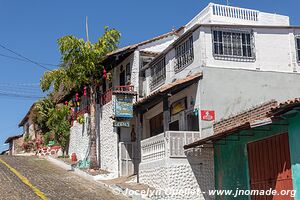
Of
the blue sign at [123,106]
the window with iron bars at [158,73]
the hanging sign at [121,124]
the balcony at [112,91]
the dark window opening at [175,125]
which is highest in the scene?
the window with iron bars at [158,73]

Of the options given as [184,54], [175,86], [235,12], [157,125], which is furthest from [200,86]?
[235,12]

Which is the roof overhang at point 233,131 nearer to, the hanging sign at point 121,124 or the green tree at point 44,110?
the hanging sign at point 121,124

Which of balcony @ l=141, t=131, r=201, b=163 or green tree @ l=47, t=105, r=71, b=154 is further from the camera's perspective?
green tree @ l=47, t=105, r=71, b=154

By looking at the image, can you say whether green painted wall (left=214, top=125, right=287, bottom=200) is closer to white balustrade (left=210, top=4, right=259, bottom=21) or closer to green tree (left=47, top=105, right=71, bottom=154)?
white balustrade (left=210, top=4, right=259, bottom=21)

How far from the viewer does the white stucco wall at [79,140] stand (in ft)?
90.6

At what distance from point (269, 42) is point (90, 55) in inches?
352

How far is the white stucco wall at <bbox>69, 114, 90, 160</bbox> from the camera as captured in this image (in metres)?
27.6

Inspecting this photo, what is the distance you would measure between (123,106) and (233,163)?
691 cm

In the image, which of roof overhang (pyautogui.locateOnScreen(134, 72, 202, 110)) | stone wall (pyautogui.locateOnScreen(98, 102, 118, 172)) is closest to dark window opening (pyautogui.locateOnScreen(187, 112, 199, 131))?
roof overhang (pyautogui.locateOnScreen(134, 72, 202, 110))

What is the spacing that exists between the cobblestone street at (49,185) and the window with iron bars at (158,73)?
5.54m

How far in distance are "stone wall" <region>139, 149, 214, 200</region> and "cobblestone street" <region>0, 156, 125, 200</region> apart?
6.85 feet

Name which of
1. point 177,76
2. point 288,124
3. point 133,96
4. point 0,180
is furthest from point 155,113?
point 288,124

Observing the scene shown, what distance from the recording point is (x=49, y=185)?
66.2ft

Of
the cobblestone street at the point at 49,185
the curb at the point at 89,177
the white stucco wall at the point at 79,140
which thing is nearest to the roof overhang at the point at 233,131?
the curb at the point at 89,177
